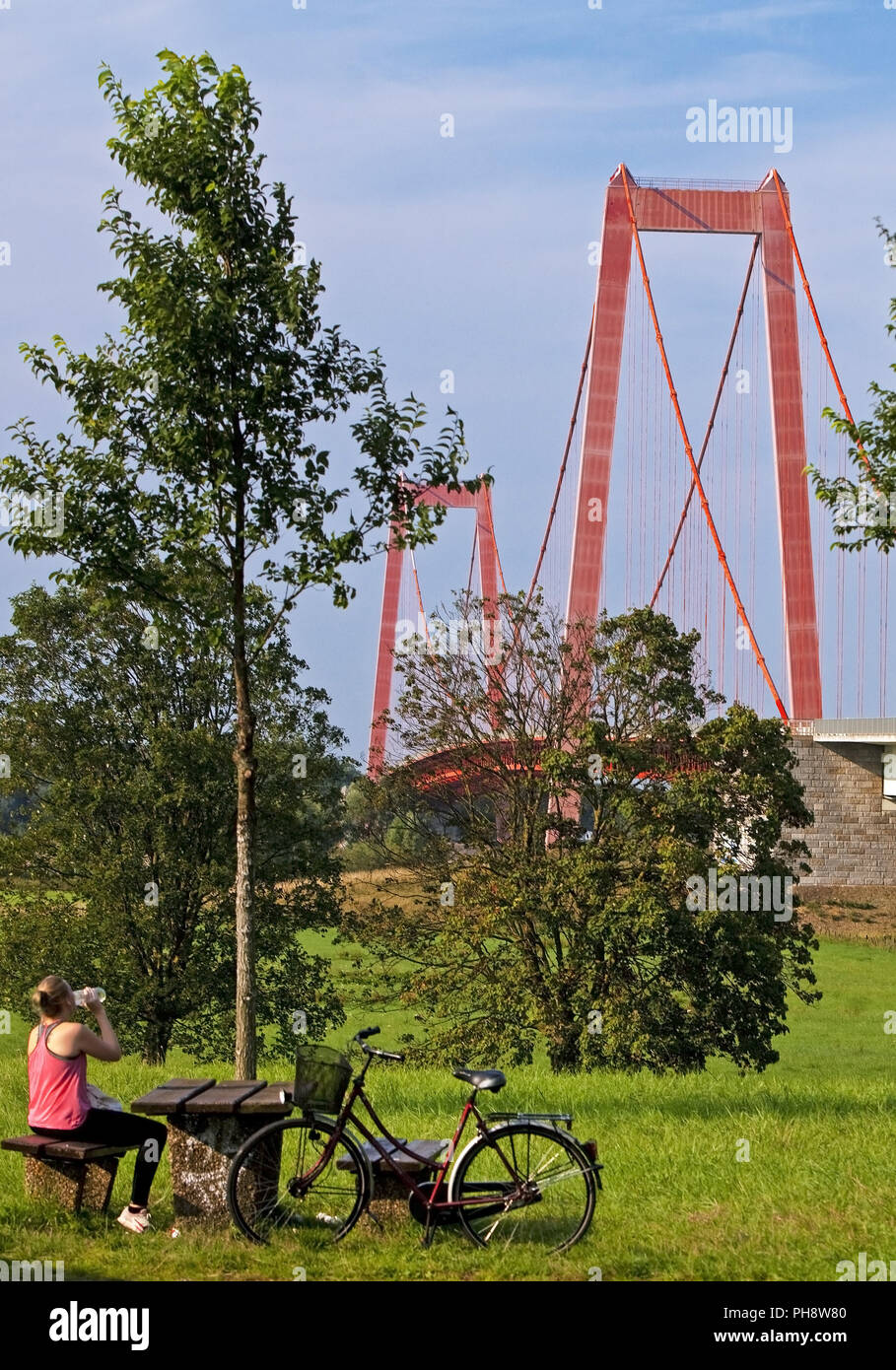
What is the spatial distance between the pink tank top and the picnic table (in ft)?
1.06

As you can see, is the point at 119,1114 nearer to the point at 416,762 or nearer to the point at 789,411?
the point at 416,762

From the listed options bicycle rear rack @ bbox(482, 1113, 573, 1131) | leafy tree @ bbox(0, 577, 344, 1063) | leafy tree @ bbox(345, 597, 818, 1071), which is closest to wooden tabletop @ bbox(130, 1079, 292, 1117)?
bicycle rear rack @ bbox(482, 1113, 573, 1131)

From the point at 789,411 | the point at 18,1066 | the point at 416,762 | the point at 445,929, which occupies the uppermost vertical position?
the point at 789,411

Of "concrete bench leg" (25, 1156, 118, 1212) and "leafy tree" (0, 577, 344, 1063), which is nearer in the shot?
"concrete bench leg" (25, 1156, 118, 1212)

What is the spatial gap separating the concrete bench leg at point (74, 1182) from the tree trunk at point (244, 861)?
175 centimetres

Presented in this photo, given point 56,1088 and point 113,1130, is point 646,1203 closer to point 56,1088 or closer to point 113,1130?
point 113,1130

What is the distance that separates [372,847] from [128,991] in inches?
142

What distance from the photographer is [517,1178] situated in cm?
570

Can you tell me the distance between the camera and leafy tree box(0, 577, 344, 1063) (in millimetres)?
17625

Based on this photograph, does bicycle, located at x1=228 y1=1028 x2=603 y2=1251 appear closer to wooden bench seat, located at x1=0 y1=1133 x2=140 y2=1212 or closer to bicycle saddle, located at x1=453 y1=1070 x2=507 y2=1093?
bicycle saddle, located at x1=453 y1=1070 x2=507 y2=1093

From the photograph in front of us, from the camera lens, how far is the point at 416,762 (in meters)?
17.4

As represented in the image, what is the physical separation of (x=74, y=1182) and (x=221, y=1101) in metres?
0.86
